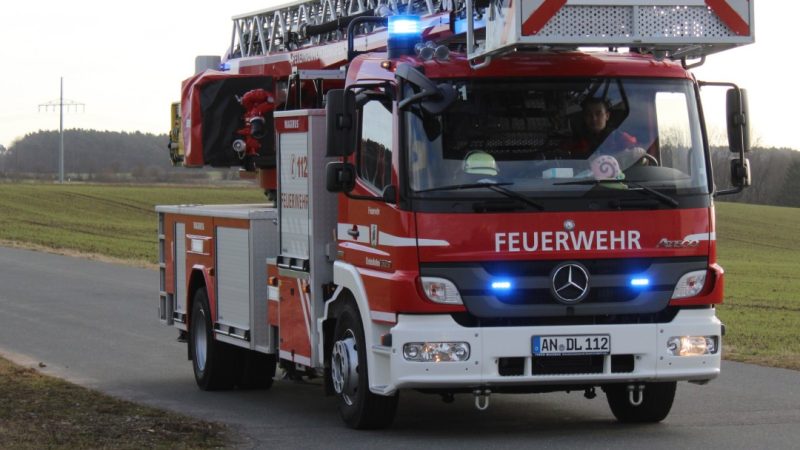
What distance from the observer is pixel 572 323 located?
9.19 meters

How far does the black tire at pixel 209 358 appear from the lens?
12.9 meters

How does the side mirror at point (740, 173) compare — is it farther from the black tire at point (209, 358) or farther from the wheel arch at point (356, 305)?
the black tire at point (209, 358)

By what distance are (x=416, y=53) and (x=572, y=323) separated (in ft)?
6.79

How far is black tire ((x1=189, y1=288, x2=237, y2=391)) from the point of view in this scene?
42.4 feet

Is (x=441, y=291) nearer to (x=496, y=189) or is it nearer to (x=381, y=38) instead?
(x=496, y=189)

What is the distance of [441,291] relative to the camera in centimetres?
907

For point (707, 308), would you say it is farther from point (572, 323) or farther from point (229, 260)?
point (229, 260)

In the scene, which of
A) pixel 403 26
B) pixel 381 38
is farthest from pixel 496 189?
pixel 381 38

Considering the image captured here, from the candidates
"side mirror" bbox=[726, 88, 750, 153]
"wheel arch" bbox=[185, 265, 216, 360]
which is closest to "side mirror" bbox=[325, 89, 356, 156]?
"side mirror" bbox=[726, 88, 750, 153]

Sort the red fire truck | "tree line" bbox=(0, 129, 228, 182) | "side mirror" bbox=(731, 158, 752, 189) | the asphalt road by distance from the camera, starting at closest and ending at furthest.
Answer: the red fire truck → the asphalt road → "side mirror" bbox=(731, 158, 752, 189) → "tree line" bbox=(0, 129, 228, 182)

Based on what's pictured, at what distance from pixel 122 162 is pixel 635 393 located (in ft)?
364

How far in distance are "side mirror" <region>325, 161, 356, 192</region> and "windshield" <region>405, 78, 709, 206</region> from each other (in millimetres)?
540

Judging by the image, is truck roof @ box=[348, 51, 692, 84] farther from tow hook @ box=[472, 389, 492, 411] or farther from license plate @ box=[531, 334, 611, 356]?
tow hook @ box=[472, 389, 492, 411]

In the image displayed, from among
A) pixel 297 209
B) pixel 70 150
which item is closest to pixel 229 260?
pixel 297 209
